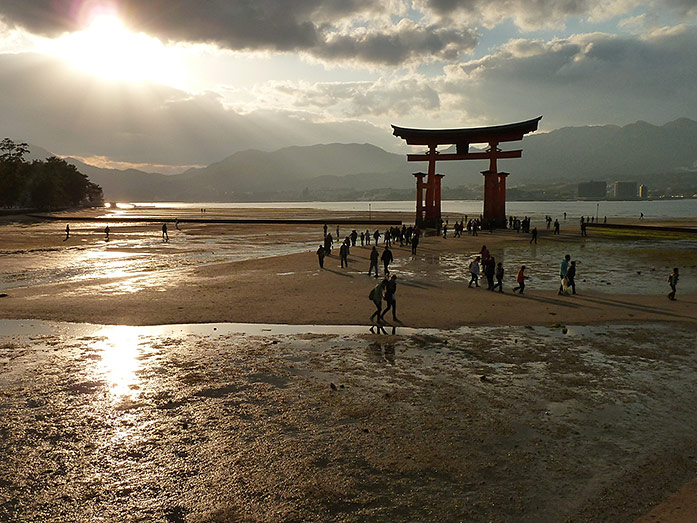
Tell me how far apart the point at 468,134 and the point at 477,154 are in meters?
2.70

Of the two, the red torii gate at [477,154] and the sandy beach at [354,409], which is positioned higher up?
the red torii gate at [477,154]

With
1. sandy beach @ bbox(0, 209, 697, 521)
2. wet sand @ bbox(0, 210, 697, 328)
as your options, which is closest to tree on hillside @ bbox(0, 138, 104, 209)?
wet sand @ bbox(0, 210, 697, 328)

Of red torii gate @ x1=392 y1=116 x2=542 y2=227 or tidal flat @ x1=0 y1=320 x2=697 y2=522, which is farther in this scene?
red torii gate @ x1=392 y1=116 x2=542 y2=227

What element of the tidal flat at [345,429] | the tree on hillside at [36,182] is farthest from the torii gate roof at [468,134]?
the tree on hillside at [36,182]

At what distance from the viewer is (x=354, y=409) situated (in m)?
7.62

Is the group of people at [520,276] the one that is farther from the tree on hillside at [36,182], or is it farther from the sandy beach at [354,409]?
the tree on hillside at [36,182]

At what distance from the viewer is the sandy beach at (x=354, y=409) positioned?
17.4 ft

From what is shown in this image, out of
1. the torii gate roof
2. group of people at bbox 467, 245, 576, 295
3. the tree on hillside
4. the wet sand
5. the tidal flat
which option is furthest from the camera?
the tree on hillside

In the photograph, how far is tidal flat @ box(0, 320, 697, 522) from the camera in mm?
5223

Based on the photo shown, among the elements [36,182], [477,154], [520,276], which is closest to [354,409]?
[520,276]

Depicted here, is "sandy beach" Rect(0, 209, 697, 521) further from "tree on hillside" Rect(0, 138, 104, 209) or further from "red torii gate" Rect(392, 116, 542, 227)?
"tree on hillside" Rect(0, 138, 104, 209)

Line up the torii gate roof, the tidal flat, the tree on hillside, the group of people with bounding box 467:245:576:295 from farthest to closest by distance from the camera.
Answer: the tree on hillside, the torii gate roof, the group of people with bounding box 467:245:576:295, the tidal flat

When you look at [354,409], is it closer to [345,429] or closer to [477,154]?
[345,429]

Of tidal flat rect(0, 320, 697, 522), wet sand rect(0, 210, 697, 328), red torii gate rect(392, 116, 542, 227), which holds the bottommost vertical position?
tidal flat rect(0, 320, 697, 522)
